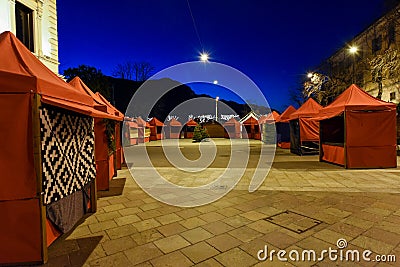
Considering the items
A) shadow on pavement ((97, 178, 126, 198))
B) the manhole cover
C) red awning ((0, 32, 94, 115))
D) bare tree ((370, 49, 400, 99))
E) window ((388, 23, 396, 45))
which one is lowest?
the manhole cover

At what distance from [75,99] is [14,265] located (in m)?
2.28

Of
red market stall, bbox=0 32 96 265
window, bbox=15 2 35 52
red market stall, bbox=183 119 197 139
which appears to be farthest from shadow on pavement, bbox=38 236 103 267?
red market stall, bbox=183 119 197 139

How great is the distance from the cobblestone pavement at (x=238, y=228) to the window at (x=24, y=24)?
1082cm

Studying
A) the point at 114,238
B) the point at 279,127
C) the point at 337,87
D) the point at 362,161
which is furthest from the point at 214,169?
the point at 337,87

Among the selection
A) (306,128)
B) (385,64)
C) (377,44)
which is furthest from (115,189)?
(377,44)

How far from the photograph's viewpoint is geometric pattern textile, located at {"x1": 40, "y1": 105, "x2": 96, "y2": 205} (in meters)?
3.21

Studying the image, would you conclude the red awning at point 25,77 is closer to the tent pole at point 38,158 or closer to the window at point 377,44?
the tent pole at point 38,158

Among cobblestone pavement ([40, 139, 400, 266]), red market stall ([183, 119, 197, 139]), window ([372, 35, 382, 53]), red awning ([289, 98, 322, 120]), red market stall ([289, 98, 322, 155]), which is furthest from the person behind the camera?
red market stall ([183, 119, 197, 139])

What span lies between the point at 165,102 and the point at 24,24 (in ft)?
169

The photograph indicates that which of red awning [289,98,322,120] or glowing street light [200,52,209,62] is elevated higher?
glowing street light [200,52,209,62]

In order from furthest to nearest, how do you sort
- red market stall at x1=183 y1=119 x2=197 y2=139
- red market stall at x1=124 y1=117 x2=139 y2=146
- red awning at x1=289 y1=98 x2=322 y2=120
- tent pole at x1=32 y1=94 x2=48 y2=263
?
red market stall at x1=183 y1=119 x2=197 y2=139 < red market stall at x1=124 y1=117 x2=139 y2=146 < red awning at x1=289 y1=98 x2=322 y2=120 < tent pole at x1=32 y1=94 x2=48 y2=263

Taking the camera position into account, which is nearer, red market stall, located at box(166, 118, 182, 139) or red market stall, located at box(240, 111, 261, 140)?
red market stall, located at box(240, 111, 261, 140)

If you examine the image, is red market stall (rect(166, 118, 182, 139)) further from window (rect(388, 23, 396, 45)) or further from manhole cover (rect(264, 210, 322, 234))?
manhole cover (rect(264, 210, 322, 234))

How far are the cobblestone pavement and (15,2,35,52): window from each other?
10.8 meters
